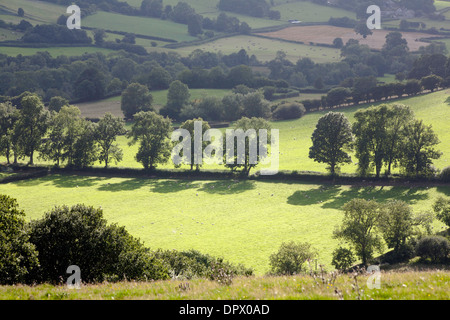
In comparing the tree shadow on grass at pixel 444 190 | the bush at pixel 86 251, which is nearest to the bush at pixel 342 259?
the bush at pixel 86 251

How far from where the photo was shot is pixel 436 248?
143ft

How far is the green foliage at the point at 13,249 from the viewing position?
2638 cm

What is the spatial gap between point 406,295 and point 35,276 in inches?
820

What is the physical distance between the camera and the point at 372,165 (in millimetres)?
76438

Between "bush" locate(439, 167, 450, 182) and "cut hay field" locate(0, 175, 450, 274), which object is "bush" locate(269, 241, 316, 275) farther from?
"bush" locate(439, 167, 450, 182)

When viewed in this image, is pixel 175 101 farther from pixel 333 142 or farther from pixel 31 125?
pixel 333 142

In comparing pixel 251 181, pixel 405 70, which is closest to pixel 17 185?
pixel 251 181

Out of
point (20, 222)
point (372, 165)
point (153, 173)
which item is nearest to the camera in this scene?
point (20, 222)

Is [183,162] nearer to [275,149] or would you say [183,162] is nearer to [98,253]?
[275,149]

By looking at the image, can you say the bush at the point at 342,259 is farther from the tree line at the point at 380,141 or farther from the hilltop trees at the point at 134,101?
the hilltop trees at the point at 134,101

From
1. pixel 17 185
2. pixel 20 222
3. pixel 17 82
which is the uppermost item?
pixel 17 82

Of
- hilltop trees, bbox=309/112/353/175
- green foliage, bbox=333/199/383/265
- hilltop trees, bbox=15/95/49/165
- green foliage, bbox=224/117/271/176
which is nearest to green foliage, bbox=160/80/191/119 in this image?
hilltop trees, bbox=15/95/49/165

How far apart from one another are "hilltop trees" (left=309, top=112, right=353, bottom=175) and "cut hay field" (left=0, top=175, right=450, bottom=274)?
6184 mm

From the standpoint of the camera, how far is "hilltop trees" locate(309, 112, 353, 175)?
264 feet
